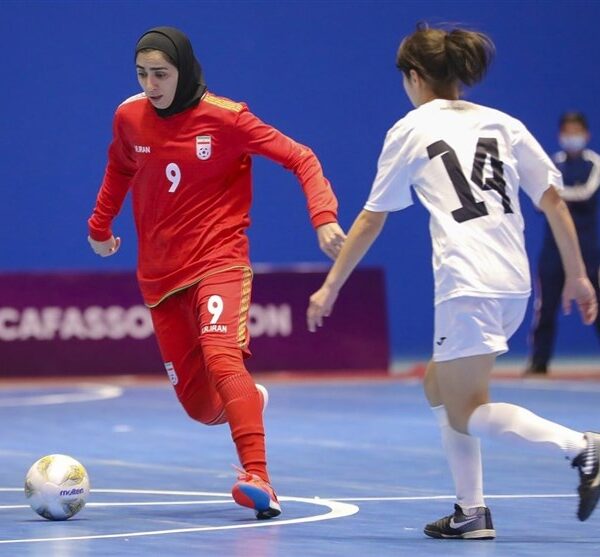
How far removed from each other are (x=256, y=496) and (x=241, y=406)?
1.57ft

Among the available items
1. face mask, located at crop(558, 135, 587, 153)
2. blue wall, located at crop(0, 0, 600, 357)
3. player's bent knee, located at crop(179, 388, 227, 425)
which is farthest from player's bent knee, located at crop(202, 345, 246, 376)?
blue wall, located at crop(0, 0, 600, 357)

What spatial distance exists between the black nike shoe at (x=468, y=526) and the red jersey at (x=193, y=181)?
1.62 meters

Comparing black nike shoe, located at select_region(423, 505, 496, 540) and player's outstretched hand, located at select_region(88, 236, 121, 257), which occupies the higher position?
player's outstretched hand, located at select_region(88, 236, 121, 257)

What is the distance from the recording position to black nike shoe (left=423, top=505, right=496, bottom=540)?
19.6ft

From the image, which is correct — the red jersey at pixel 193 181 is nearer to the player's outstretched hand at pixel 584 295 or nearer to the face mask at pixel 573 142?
the player's outstretched hand at pixel 584 295

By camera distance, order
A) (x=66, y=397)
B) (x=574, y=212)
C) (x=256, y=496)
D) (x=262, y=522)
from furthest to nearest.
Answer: (x=574, y=212) < (x=66, y=397) < (x=262, y=522) < (x=256, y=496)

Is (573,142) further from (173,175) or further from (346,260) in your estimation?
(346,260)

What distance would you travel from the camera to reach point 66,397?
1376 cm

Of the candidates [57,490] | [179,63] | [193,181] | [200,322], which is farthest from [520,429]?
[179,63]

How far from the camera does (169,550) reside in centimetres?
568

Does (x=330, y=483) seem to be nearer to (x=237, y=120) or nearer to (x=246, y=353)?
(x=246, y=353)

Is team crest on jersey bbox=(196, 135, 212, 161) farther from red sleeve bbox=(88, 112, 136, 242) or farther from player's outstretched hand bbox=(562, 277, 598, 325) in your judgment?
player's outstretched hand bbox=(562, 277, 598, 325)

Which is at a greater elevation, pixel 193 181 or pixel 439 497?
pixel 193 181

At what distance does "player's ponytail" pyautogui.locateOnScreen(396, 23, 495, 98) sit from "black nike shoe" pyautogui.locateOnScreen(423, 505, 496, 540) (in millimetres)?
1605
